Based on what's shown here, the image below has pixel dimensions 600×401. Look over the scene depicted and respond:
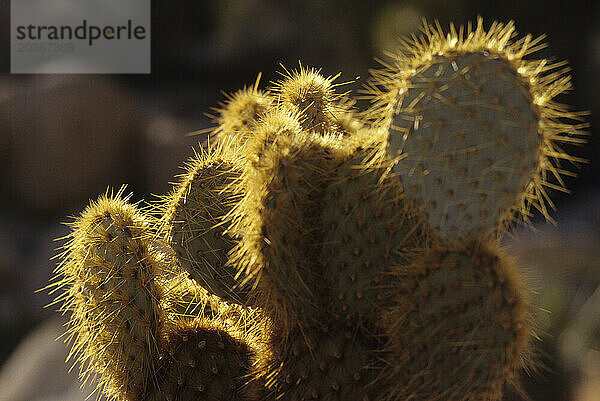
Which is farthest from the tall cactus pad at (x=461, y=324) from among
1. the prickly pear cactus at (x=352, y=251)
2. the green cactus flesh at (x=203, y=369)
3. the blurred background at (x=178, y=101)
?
the blurred background at (x=178, y=101)

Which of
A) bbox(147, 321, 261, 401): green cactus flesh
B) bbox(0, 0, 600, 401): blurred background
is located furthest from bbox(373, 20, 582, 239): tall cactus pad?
bbox(0, 0, 600, 401): blurred background

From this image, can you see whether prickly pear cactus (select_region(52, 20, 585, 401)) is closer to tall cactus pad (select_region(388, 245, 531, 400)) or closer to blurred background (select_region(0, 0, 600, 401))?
tall cactus pad (select_region(388, 245, 531, 400))

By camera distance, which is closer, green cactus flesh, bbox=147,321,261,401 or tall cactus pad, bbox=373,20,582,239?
tall cactus pad, bbox=373,20,582,239

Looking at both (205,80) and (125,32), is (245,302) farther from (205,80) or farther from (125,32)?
(205,80)

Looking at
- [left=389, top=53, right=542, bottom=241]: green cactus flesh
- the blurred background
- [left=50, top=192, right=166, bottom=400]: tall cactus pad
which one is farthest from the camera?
the blurred background

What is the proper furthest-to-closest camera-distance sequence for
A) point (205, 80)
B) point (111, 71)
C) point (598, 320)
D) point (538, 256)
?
1. point (205, 80)
2. point (111, 71)
3. point (538, 256)
4. point (598, 320)

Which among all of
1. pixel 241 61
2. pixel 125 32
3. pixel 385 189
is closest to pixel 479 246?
pixel 385 189

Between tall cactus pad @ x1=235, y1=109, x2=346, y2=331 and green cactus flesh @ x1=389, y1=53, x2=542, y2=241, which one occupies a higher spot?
green cactus flesh @ x1=389, y1=53, x2=542, y2=241

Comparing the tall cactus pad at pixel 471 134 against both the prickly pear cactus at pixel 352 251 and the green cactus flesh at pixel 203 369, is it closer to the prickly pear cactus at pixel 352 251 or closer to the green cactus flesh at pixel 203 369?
the prickly pear cactus at pixel 352 251
